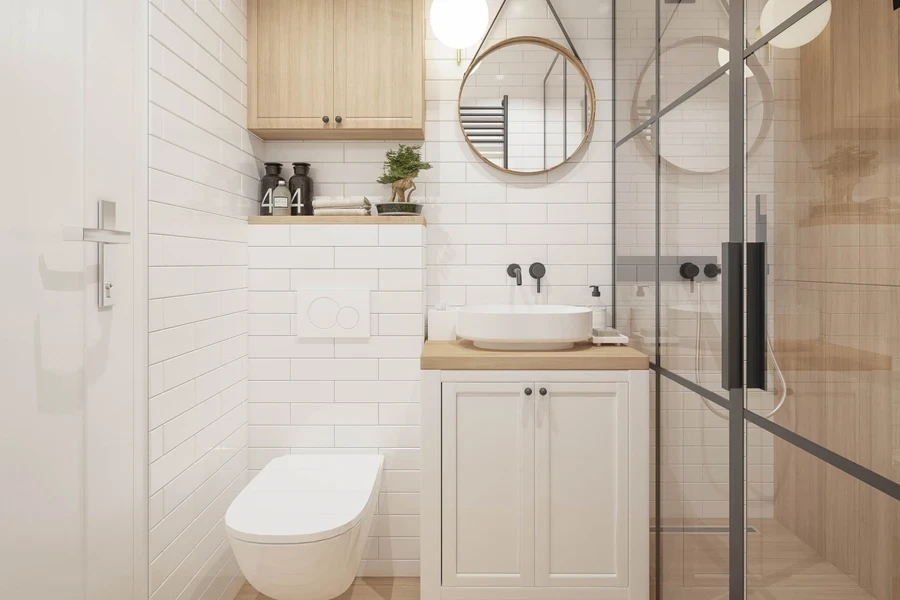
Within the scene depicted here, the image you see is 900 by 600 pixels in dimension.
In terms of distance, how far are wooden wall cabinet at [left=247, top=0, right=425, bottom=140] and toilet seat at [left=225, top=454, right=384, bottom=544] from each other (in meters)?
1.32

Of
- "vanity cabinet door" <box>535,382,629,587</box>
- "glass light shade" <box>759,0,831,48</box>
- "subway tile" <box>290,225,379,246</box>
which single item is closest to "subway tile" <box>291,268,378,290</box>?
"subway tile" <box>290,225,379,246</box>

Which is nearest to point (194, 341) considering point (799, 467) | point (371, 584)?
point (371, 584)

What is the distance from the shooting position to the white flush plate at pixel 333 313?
7.56ft

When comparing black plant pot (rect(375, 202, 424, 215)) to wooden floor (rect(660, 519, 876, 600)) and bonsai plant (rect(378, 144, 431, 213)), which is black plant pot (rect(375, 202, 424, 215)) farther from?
wooden floor (rect(660, 519, 876, 600))

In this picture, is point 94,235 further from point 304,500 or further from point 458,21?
point 458,21

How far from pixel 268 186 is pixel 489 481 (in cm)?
148

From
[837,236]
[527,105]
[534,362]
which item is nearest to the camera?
[837,236]

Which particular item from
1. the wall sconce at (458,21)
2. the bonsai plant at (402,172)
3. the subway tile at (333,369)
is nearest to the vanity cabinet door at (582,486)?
the subway tile at (333,369)

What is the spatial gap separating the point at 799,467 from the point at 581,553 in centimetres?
101

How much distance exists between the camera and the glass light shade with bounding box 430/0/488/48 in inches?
91.9

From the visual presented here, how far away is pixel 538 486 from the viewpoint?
2.01 metres

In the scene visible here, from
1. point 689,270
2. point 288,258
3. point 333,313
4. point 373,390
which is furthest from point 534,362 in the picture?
point 288,258

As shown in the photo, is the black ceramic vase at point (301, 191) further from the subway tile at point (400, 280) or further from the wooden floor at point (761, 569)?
the wooden floor at point (761, 569)

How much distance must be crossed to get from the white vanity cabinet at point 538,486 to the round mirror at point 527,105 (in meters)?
1.04
